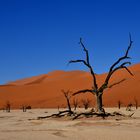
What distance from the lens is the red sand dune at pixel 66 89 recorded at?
68.8m

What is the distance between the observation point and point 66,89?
285 feet

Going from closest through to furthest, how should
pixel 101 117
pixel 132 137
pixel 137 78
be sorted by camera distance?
pixel 132 137 → pixel 101 117 → pixel 137 78

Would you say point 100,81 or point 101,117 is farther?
point 100,81

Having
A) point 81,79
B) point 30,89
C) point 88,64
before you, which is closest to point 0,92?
point 30,89

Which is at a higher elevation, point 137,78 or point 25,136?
point 137,78

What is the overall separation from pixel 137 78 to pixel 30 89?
84.7 feet

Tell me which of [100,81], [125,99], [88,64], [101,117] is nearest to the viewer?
[101,117]

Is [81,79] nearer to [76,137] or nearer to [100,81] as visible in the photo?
[100,81]

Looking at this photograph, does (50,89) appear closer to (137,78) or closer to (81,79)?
(81,79)

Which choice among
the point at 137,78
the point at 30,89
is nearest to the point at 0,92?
the point at 30,89

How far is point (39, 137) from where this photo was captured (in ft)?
35.2

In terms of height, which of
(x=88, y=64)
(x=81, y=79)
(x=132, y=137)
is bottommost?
(x=132, y=137)

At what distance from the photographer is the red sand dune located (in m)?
68.8

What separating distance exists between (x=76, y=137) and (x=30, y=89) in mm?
82619
